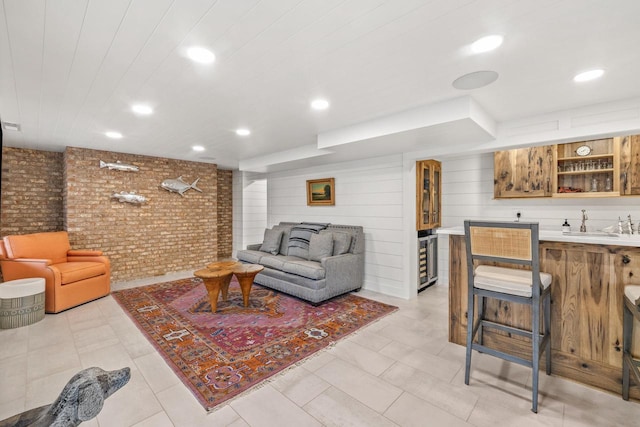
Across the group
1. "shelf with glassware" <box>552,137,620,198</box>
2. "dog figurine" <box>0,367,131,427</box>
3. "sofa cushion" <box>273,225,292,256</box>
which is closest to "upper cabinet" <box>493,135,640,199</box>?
"shelf with glassware" <box>552,137,620,198</box>

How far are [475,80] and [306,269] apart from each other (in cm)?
277

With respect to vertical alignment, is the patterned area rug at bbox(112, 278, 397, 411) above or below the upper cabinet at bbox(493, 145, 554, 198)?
below

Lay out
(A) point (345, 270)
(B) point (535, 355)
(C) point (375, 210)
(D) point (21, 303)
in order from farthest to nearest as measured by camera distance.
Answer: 1. (C) point (375, 210)
2. (A) point (345, 270)
3. (D) point (21, 303)
4. (B) point (535, 355)

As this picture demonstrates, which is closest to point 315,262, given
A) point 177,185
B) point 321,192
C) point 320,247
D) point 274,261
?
point 320,247

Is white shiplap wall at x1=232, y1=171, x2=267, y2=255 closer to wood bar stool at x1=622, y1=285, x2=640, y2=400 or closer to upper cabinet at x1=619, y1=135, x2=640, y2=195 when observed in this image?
upper cabinet at x1=619, y1=135, x2=640, y2=195

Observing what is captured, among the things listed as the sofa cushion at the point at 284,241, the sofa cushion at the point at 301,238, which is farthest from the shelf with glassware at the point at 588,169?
the sofa cushion at the point at 284,241

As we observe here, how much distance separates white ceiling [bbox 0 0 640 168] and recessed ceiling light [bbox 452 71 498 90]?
0.25 feet

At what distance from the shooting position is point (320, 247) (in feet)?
14.3

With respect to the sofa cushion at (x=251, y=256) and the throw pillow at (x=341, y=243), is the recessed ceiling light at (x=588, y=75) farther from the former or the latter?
the sofa cushion at (x=251, y=256)

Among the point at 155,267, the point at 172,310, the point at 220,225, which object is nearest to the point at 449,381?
the point at 172,310

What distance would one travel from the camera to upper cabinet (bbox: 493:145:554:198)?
3.91 meters

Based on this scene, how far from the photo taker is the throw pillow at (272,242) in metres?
5.05

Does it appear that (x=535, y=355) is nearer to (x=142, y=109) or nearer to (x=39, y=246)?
(x=142, y=109)

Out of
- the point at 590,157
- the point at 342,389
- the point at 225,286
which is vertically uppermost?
the point at 590,157
